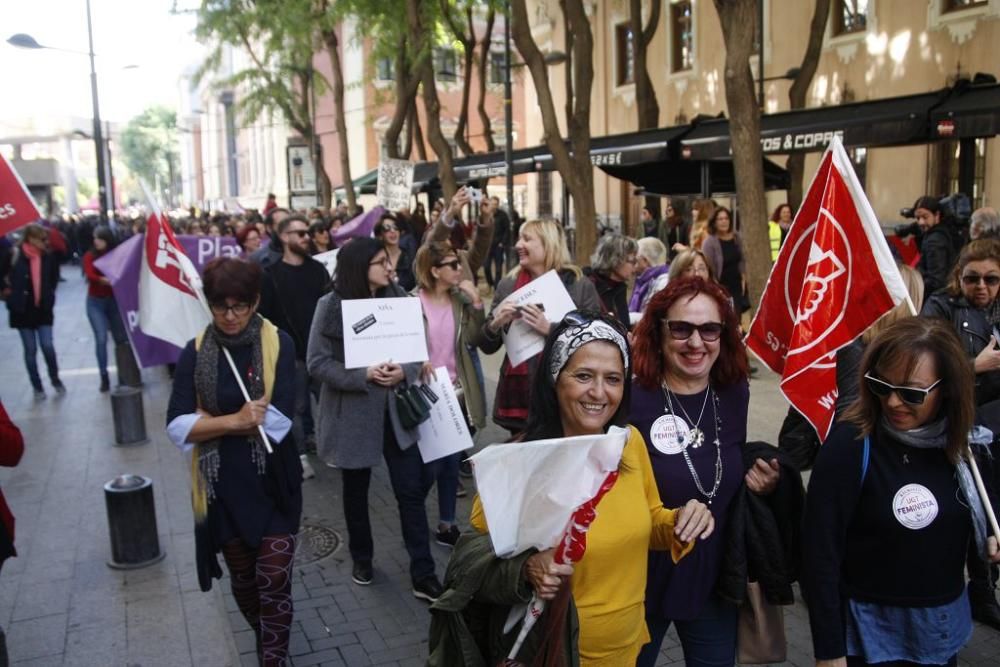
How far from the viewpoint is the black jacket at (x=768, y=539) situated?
9.25ft

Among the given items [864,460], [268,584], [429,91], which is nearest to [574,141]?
[429,91]

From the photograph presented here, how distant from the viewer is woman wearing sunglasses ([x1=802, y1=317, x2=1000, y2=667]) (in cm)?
254

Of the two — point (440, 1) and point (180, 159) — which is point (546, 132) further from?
point (180, 159)

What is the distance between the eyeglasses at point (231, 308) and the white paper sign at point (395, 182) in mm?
10313

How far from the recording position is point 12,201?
4996 mm

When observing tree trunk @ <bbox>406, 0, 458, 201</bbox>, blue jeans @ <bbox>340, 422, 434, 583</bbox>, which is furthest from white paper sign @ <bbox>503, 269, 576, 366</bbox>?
tree trunk @ <bbox>406, 0, 458, 201</bbox>

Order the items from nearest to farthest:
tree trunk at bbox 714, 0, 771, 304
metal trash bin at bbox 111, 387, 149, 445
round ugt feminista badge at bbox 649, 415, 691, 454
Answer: round ugt feminista badge at bbox 649, 415, 691, 454 < metal trash bin at bbox 111, 387, 149, 445 < tree trunk at bbox 714, 0, 771, 304

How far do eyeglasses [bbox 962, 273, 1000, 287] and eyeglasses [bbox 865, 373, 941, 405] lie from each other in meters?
2.63

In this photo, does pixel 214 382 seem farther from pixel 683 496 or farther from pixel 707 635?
pixel 707 635

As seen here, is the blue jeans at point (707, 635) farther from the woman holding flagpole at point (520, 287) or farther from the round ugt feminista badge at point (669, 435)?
the woman holding flagpole at point (520, 287)

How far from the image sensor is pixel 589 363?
104 inches

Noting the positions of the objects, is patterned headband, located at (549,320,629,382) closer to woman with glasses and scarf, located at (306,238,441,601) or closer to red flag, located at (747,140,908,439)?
red flag, located at (747,140,908,439)

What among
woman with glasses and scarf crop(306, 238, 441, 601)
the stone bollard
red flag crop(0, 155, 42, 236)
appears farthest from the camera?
the stone bollard

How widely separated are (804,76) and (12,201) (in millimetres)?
14657
